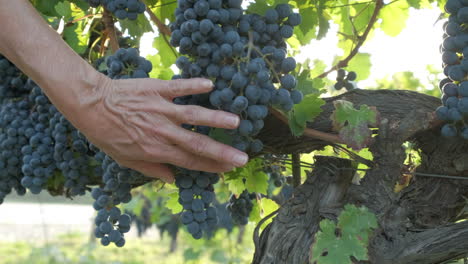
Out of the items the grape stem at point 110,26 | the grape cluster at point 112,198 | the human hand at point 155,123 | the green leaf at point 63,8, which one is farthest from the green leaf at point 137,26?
the human hand at point 155,123

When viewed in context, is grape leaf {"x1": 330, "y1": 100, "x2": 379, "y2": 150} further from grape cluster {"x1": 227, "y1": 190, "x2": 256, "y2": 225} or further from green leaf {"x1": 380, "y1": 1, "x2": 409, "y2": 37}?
grape cluster {"x1": 227, "y1": 190, "x2": 256, "y2": 225}

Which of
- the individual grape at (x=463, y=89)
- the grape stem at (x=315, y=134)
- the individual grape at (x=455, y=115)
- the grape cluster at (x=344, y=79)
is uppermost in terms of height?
the grape cluster at (x=344, y=79)

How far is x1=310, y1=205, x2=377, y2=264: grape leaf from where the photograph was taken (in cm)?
139

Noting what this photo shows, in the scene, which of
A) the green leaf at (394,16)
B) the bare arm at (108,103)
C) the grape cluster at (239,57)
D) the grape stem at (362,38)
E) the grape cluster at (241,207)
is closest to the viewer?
the grape cluster at (239,57)

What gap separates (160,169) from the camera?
1624 mm

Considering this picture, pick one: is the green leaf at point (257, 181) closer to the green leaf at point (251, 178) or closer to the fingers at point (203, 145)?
the green leaf at point (251, 178)

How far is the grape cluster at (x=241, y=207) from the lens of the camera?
8.33 feet

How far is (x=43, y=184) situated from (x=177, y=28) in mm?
970

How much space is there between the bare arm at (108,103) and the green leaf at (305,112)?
7.3 inches

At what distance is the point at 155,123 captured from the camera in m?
1.46

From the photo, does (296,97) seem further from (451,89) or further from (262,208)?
(262,208)

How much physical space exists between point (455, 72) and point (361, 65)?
1012mm

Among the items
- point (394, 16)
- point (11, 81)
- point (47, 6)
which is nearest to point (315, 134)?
point (394, 16)

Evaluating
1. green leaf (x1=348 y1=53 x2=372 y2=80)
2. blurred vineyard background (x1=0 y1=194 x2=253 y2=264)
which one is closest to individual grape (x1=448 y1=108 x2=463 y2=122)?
green leaf (x1=348 y1=53 x2=372 y2=80)
